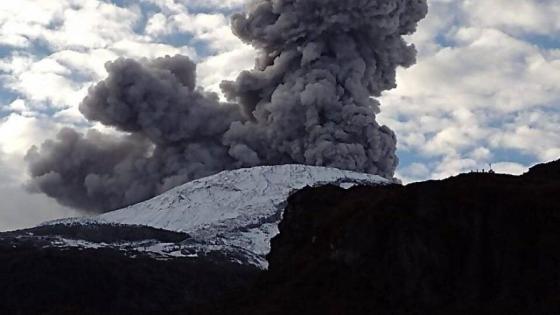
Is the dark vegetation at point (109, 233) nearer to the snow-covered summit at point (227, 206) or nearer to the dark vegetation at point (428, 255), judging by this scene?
the snow-covered summit at point (227, 206)

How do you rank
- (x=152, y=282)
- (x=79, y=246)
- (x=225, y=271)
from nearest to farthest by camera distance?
(x=152, y=282)
(x=225, y=271)
(x=79, y=246)

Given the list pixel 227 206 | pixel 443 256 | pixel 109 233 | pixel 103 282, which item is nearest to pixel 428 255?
pixel 443 256

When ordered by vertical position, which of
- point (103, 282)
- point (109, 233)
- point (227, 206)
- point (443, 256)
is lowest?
point (443, 256)

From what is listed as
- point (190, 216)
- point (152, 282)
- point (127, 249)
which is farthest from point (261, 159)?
point (152, 282)

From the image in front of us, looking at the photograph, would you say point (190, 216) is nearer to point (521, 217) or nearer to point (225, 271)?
point (225, 271)

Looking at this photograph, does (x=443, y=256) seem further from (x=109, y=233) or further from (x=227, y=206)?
(x=227, y=206)
